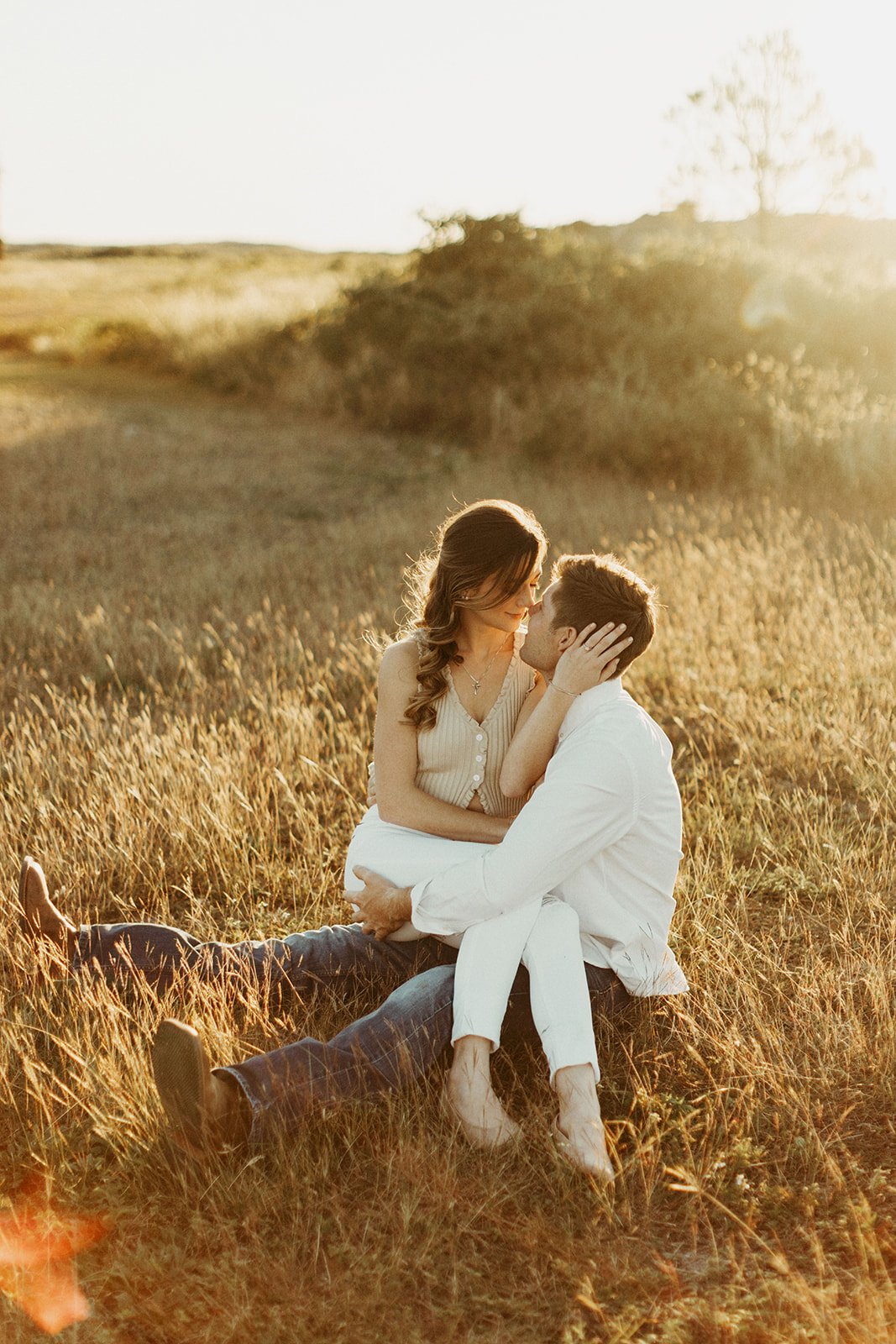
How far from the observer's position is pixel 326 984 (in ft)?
10.9

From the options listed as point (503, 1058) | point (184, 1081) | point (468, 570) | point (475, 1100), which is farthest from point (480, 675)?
point (184, 1081)

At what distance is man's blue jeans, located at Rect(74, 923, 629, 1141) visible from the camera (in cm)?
264

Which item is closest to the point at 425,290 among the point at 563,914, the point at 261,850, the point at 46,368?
the point at 46,368

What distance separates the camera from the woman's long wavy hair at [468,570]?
3.18m

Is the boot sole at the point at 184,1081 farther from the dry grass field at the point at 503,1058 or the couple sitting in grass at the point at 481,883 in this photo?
the dry grass field at the point at 503,1058

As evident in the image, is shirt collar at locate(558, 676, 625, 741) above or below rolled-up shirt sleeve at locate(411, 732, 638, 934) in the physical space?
above

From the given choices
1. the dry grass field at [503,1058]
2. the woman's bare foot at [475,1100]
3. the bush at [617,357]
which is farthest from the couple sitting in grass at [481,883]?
the bush at [617,357]

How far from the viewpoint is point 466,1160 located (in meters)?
2.64

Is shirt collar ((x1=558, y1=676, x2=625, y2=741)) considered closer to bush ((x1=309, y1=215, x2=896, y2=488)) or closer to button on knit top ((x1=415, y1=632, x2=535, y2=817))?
button on knit top ((x1=415, y1=632, x2=535, y2=817))

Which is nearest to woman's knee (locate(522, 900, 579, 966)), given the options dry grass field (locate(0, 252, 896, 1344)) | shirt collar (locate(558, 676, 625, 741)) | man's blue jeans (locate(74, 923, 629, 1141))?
man's blue jeans (locate(74, 923, 629, 1141))

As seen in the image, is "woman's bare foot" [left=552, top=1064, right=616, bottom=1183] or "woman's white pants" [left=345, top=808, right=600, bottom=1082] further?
"woman's white pants" [left=345, top=808, right=600, bottom=1082]

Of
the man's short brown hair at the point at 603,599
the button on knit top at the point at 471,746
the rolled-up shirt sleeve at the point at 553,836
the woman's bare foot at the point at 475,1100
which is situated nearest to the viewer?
the woman's bare foot at the point at 475,1100

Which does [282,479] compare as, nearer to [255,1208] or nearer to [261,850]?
[261,850]

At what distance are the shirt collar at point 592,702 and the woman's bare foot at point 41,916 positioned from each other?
1.68 meters
